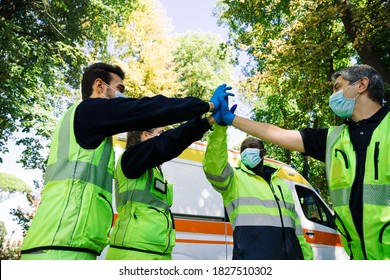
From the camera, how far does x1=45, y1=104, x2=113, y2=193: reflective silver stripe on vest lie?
6.70ft

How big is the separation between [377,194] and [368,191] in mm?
52

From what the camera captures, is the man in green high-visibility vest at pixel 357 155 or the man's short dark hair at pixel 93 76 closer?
the man in green high-visibility vest at pixel 357 155

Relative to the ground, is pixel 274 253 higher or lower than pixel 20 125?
lower

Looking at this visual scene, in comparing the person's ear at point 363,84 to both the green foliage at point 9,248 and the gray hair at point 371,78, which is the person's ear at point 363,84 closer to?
the gray hair at point 371,78

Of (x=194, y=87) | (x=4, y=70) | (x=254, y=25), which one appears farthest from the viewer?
(x=194, y=87)

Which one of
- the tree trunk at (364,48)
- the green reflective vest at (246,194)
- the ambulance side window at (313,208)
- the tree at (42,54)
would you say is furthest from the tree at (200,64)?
the green reflective vest at (246,194)

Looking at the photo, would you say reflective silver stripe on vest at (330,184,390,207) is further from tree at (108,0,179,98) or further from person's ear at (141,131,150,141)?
tree at (108,0,179,98)

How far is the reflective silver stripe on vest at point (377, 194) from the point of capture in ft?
7.40

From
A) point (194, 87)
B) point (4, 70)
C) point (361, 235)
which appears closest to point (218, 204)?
point (361, 235)

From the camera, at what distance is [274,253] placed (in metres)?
3.27

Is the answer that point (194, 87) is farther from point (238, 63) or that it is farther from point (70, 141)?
point (70, 141)

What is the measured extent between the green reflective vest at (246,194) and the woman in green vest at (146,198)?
1.58ft

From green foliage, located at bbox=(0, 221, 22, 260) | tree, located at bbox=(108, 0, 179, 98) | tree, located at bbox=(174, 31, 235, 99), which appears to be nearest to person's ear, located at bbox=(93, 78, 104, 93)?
green foliage, located at bbox=(0, 221, 22, 260)

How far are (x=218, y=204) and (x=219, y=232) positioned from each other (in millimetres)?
419
